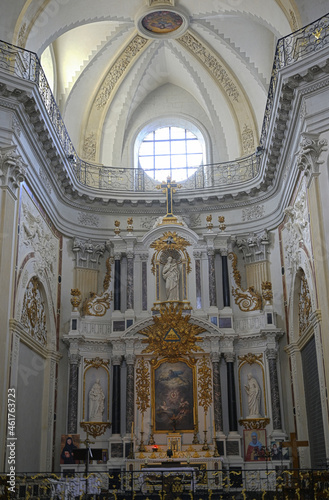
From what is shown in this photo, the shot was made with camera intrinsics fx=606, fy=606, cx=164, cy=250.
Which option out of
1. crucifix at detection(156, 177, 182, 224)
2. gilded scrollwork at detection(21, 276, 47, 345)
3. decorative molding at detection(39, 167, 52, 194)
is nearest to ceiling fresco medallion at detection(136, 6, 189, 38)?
crucifix at detection(156, 177, 182, 224)

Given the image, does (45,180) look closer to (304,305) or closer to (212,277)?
(212,277)

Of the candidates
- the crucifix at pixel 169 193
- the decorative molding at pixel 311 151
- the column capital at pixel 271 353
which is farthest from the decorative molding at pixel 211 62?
the column capital at pixel 271 353

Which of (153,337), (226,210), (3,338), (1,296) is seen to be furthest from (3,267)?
(226,210)

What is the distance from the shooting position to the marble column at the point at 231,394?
1772cm

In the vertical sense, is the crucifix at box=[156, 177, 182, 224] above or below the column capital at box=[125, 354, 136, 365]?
above

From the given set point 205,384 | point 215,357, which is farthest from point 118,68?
point 205,384

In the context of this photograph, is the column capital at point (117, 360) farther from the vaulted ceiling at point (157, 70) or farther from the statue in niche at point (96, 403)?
the vaulted ceiling at point (157, 70)

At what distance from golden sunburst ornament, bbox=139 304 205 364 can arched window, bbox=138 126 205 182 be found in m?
5.92

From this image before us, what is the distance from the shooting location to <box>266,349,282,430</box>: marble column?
17.2 metres

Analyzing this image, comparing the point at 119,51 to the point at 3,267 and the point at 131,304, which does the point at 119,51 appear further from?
the point at 3,267

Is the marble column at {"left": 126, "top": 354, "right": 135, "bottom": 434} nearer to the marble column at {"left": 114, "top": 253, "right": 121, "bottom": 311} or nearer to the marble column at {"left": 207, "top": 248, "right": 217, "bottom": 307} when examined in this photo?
the marble column at {"left": 114, "top": 253, "right": 121, "bottom": 311}

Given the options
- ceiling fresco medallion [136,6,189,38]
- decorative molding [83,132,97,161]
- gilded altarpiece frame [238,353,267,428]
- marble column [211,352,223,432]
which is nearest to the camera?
marble column [211,352,223,432]

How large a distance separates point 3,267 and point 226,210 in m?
9.08

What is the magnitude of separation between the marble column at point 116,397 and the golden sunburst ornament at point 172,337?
931mm
